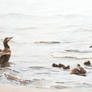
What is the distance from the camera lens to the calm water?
12.8ft

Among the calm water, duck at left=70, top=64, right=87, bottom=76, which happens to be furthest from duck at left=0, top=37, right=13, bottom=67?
duck at left=70, top=64, right=87, bottom=76

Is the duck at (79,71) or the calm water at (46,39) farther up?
the calm water at (46,39)

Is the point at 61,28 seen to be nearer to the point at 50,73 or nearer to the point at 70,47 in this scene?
the point at 70,47

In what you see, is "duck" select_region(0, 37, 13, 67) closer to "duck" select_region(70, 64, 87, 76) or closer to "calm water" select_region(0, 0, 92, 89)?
"calm water" select_region(0, 0, 92, 89)

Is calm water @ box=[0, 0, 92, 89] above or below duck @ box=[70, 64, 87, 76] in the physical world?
above

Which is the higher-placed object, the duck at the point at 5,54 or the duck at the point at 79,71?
the duck at the point at 5,54

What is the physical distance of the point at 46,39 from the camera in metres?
4.04

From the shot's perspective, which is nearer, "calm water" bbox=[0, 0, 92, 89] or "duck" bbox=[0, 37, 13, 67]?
"calm water" bbox=[0, 0, 92, 89]

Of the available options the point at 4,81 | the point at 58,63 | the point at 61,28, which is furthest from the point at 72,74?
the point at 4,81

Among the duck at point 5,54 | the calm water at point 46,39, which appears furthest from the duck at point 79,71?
the duck at point 5,54

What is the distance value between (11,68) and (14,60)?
0.30 feet

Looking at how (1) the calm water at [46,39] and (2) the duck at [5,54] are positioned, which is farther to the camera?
(2) the duck at [5,54]

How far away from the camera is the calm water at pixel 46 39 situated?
391 cm

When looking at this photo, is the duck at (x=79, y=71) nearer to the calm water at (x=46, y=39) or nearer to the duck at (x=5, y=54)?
the calm water at (x=46, y=39)
